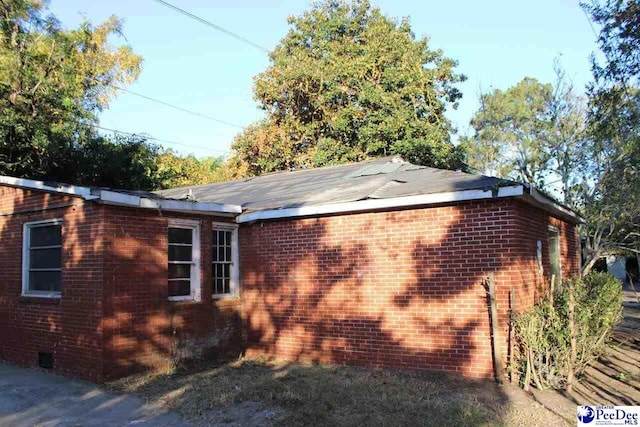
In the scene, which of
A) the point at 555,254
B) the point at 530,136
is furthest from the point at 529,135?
the point at 555,254

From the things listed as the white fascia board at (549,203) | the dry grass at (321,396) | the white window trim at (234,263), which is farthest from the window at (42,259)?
the white fascia board at (549,203)

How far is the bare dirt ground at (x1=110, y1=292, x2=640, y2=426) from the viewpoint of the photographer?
230 inches

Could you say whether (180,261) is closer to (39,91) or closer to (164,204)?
(164,204)

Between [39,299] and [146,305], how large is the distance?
2.14 m

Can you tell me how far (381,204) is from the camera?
833cm

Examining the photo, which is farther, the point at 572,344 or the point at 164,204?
the point at 164,204

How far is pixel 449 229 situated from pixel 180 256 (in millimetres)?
4665

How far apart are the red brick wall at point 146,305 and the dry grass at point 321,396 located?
1.38 feet

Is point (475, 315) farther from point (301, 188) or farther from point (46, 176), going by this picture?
point (46, 176)

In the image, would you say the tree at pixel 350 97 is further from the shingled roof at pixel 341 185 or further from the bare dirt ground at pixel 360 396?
the bare dirt ground at pixel 360 396

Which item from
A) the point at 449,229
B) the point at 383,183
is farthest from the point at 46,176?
the point at 449,229

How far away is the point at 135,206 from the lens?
8.15 meters

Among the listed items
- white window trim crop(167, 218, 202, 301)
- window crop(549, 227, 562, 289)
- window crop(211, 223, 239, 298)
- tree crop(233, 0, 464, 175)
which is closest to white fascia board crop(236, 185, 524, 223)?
window crop(211, 223, 239, 298)

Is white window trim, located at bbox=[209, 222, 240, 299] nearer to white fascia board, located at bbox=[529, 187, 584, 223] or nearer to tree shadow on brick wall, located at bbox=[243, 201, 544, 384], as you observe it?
tree shadow on brick wall, located at bbox=[243, 201, 544, 384]
